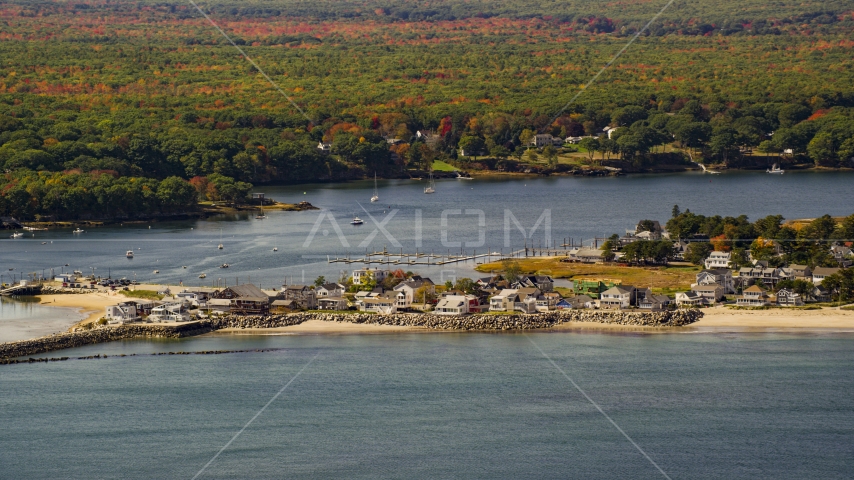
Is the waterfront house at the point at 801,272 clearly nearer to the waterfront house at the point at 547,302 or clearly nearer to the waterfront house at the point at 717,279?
the waterfront house at the point at 717,279

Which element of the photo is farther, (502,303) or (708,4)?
(708,4)

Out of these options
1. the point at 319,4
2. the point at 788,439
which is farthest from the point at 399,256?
the point at 319,4

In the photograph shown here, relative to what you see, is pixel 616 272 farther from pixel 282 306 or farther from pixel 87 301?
pixel 87 301

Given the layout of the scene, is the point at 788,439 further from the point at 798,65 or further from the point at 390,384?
the point at 798,65

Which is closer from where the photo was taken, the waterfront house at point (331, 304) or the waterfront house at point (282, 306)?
the waterfront house at point (282, 306)

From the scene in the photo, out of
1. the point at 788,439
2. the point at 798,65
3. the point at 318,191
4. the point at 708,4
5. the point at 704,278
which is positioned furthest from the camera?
the point at 708,4

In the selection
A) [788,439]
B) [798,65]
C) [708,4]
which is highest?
[708,4]

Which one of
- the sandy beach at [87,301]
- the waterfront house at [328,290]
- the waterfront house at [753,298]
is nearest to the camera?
the waterfront house at [753,298]

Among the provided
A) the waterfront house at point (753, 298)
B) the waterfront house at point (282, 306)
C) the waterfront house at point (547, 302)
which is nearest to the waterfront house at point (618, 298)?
the waterfront house at point (547, 302)
